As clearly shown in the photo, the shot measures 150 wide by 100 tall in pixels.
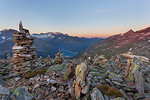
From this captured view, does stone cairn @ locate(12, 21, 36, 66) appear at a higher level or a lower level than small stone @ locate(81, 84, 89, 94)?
higher

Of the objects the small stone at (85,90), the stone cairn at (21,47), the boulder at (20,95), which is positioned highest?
the stone cairn at (21,47)

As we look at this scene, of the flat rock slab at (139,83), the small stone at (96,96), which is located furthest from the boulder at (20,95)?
the flat rock slab at (139,83)

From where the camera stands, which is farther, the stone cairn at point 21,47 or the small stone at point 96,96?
the stone cairn at point 21,47

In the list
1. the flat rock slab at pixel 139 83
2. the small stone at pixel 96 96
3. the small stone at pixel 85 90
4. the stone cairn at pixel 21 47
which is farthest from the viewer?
the stone cairn at pixel 21 47

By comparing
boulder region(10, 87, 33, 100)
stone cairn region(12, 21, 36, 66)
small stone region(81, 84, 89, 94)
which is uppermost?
stone cairn region(12, 21, 36, 66)

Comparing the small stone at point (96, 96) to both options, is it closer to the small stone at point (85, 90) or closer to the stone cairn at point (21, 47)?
the small stone at point (85, 90)

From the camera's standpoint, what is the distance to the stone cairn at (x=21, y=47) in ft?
41.3

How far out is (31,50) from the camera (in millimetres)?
13617

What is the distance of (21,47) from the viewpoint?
41.4 feet

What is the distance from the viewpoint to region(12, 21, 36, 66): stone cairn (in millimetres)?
12597

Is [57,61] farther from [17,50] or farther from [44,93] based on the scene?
[44,93]

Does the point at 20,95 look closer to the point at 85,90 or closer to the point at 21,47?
the point at 85,90

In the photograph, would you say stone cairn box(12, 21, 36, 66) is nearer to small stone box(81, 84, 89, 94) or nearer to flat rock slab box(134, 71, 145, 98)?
small stone box(81, 84, 89, 94)

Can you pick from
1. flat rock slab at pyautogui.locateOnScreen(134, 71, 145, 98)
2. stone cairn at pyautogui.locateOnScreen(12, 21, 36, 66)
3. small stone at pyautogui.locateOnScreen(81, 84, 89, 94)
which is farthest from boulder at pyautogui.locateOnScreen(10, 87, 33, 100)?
flat rock slab at pyautogui.locateOnScreen(134, 71, 145, 98)
